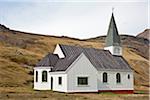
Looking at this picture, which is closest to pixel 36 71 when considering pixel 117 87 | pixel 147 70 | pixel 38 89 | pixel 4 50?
pixel 38 89

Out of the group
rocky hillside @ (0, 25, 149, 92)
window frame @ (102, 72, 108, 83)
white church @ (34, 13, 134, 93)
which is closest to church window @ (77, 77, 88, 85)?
white church @ (34, 13, 134, 93)

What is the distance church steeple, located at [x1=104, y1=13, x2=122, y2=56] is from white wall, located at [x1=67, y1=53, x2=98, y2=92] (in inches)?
372

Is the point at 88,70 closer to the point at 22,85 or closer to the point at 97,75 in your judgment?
the point at 97,75

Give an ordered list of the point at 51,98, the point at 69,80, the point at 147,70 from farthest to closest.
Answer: the point at 147,70
the point at 69,80
the point at 51,98

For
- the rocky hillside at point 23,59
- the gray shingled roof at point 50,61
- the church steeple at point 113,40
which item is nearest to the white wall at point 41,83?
the gray shingled roof at point 50,61

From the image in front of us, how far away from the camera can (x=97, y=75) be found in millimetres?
45812

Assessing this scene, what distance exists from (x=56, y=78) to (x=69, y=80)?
2.91 m

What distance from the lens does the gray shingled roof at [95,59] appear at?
44.9m

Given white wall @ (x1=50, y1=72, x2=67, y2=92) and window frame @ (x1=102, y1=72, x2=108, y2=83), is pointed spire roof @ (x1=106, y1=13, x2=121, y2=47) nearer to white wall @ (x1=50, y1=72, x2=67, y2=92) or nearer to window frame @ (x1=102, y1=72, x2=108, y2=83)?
window frame @ (x1=102, y1=72, x2=108, y2=83)

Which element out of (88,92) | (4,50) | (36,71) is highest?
(4,50)

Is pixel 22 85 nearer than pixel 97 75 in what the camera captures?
No

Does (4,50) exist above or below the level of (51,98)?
above

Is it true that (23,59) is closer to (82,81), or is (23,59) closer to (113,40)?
(113,40)

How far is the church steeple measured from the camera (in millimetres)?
53237
